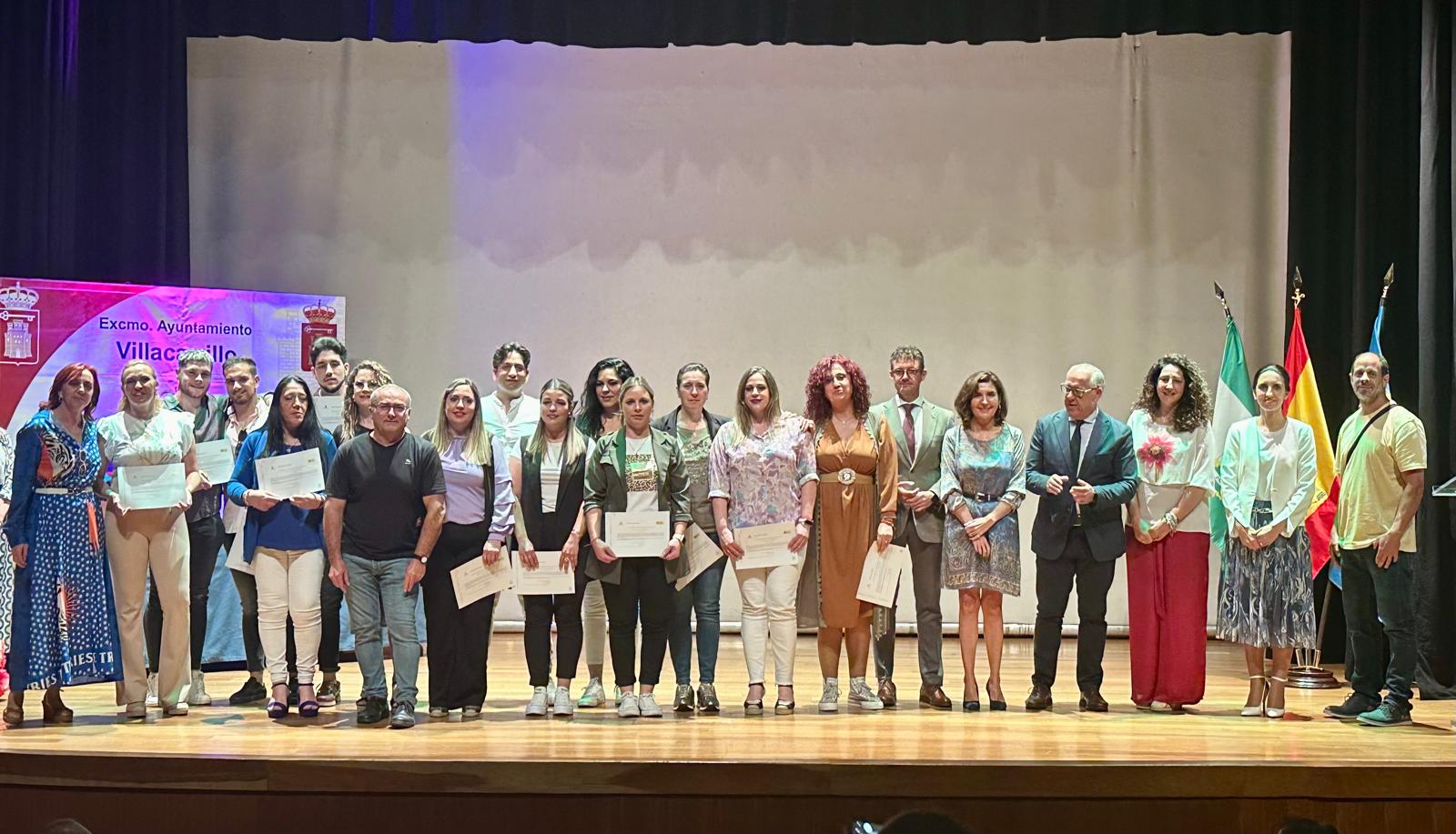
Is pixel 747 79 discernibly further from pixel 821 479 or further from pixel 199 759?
pixel 199 759

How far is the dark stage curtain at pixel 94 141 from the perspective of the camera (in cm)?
766

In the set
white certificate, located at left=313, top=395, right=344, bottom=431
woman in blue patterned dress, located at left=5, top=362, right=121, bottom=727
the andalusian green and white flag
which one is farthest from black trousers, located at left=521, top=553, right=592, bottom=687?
the andalusian green and white flag

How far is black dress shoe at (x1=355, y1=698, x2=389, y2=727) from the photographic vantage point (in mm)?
4941

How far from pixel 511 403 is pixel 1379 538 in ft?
12.2

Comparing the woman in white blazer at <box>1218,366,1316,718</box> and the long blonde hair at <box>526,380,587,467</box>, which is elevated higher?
the long blonde hair at <box>526,380,587,467</box>

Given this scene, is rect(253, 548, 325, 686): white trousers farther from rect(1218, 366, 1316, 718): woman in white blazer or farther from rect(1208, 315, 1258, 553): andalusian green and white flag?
rect(1208, 315, 1258, 553): andalusian green and white flag

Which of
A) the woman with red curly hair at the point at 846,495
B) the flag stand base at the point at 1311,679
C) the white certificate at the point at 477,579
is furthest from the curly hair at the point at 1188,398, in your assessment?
the white certificate at the point at 477,579

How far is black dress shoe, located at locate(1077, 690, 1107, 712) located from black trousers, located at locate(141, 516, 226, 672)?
3.65m

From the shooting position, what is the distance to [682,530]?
202 inches

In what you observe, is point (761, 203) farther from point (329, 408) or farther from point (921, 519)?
point (921, 519)

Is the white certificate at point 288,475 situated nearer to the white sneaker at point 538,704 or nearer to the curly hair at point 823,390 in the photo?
the white sneaker at point 538,704

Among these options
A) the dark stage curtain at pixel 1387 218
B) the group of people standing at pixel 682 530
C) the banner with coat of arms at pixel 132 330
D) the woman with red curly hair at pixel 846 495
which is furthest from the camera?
the banner with coat of arms at pixel 132 330

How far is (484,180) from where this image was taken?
8.48 metres

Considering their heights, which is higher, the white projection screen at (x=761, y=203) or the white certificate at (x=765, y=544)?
the white projection screen at (x=761, y=203)
